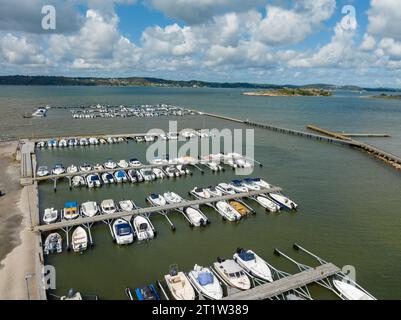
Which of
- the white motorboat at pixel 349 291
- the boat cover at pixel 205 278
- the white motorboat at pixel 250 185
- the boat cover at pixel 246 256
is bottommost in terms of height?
the white motorboat at pixel 349 291

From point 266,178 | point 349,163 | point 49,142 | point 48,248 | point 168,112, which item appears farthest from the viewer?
point 168,112

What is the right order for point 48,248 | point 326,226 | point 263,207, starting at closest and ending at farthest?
point 48,248 → point 326,226 → point 263,207

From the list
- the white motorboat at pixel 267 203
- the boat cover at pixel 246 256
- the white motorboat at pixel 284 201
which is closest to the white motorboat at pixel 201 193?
the white motorboat at pixel 267 203

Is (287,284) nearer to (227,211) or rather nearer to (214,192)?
(227,211)

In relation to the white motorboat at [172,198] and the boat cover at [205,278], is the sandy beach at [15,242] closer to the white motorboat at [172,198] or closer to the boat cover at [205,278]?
the boat cover at [205,278]

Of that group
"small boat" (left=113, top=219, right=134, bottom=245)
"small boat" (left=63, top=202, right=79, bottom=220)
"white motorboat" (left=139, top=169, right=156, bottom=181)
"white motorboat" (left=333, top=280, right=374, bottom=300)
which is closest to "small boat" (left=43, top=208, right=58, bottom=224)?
"small boat" (left=63, top=202, right=79, bottom=220)

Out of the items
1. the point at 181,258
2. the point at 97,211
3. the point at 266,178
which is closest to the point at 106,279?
the point at 181,258

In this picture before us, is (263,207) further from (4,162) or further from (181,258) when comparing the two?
(4,162)

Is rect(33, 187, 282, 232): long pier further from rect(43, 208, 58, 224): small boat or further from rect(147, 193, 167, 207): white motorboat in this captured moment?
rect(147, 193, 167, 207): white motorboat
